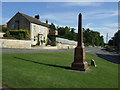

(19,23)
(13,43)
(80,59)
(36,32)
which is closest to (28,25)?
(19,23)

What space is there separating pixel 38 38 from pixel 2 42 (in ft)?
71.0

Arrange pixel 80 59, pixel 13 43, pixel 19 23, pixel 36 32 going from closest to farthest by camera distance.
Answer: pixel 80 59
pixel 13 43
pixel 19 23
pixel 36 32

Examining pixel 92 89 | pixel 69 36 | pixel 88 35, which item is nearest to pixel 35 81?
pixel 92 89

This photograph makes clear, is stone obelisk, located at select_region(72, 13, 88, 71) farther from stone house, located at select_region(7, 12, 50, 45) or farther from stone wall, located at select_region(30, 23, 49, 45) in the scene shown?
stone wall, located at select_region(30, 23, 49, 45)

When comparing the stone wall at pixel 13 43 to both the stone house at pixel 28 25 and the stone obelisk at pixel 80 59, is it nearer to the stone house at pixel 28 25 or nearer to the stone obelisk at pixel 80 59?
the stone house at pixel 28 25

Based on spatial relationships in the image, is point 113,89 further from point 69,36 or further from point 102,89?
point 69,36

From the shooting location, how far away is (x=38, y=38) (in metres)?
45.3

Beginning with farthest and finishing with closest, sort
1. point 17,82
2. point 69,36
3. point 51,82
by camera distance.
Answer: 1. point 69,36
2. point 51,82
3. point 17,82

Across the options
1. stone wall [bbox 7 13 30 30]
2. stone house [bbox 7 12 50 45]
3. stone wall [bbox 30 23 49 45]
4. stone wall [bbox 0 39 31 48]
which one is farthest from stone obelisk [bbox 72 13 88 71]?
stone wall [bbox 7 13 30 30]

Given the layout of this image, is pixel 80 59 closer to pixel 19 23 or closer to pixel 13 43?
pixel 13 43

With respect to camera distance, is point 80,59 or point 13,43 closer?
point 80,59

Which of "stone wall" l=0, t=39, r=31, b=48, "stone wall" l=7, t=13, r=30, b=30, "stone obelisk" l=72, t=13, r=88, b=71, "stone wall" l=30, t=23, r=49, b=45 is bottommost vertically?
"stone obelisk" l=72, t=13, r=88, b=71

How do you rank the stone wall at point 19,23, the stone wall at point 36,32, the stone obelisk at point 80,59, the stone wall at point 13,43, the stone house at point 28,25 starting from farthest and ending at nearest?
the stone wall at point 36,32 < the stone wall at point 19,23 < the stone house at point 28,25 < the stone wall at point 13,43 < the stone obelisk at point 80,59

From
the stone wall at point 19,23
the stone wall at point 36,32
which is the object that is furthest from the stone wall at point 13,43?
the stone wall at point 19,23
